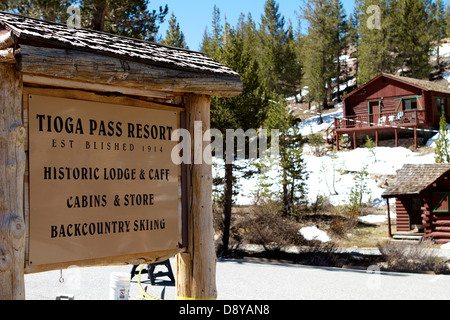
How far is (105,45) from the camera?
4.57 m

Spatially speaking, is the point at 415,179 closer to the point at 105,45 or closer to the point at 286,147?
the point at 286,147

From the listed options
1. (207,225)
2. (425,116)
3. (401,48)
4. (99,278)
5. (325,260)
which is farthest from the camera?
(401,48)

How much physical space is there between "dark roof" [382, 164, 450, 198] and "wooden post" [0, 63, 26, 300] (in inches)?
799

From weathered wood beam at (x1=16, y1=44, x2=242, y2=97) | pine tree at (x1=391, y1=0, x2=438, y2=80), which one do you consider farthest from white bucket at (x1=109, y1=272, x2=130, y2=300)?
pine tree at (x1=391, y1=0, x2=438, y2=80)

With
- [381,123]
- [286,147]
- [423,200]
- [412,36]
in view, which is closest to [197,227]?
[423,200]

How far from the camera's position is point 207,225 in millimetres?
5262

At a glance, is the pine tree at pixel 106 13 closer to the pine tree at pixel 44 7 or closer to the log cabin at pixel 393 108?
the pine tree at pixel 44 7

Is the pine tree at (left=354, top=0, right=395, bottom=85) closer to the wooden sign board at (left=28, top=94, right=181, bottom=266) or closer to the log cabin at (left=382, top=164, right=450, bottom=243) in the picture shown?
the log cabin at (left=382, top=164, right=450, bottom=243)

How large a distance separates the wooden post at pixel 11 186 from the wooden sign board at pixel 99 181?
0.52 ft

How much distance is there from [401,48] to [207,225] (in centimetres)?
4778

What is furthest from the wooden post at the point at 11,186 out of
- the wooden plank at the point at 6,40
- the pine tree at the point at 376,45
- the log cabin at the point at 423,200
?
the pine tree at the point at 376,45

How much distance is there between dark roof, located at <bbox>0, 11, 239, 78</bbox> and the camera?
3.98 metres
